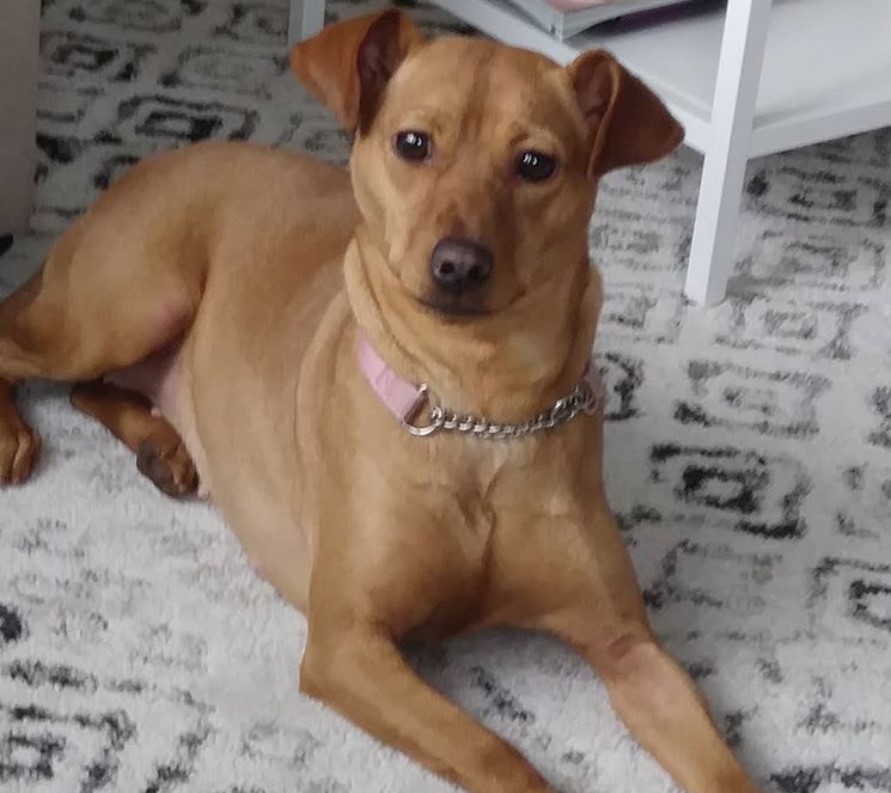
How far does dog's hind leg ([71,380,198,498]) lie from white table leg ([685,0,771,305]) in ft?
2.74

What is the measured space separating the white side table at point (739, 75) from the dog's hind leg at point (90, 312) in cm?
78

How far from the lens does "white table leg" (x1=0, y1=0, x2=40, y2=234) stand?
7.16 ft

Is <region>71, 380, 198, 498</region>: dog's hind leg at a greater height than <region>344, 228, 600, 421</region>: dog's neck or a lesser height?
lesser

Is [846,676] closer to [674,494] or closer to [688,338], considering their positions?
[674,494]

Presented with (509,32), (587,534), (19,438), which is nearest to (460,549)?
(587,534)

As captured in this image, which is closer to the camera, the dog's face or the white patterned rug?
the dog's face

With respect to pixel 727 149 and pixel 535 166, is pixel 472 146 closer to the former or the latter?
pixel 535 166

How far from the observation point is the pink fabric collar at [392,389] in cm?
154

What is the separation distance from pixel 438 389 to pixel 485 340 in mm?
72

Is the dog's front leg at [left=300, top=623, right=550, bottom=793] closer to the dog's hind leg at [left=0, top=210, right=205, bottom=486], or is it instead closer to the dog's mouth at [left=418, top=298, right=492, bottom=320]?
the dog's mouth at [left=418, top=298, right=492, bottom=320]

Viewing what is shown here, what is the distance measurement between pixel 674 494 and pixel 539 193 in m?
0.67

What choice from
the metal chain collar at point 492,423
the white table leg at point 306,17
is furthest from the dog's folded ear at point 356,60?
the white table leg at point 306,17

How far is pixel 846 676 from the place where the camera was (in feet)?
5.68

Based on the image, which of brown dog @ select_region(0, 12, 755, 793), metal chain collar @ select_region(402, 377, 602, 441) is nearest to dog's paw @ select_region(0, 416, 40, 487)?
brown dog @ select_region(0, 12, 755, 793)
